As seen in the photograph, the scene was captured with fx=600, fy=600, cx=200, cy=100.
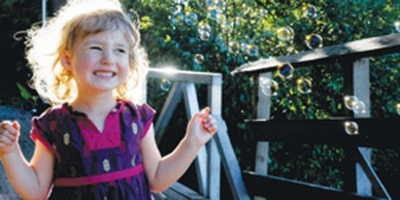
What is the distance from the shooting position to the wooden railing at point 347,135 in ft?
9.19

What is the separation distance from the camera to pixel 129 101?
1906 mm

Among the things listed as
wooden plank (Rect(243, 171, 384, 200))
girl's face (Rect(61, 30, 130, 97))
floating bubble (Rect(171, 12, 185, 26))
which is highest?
floating bubble (Rect(171, 12, 185, 26))

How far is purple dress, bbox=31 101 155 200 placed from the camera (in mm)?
1664

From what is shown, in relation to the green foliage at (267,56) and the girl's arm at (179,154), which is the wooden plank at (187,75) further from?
the girl's arm at (179,154)

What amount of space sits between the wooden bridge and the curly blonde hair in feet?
4.18

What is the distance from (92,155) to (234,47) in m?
4.26

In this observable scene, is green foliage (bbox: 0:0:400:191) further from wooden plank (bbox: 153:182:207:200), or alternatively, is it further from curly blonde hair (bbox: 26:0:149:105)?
curly blonde hair (bbox: 26:0:149:105)

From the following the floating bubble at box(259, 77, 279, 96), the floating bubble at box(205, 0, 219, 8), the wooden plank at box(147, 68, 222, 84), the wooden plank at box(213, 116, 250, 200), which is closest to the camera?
the floating bubble at box(259, 77, 279, 96)

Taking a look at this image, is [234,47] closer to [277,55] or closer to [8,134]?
[277,55]

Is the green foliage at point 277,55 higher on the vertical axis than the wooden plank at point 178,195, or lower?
higher

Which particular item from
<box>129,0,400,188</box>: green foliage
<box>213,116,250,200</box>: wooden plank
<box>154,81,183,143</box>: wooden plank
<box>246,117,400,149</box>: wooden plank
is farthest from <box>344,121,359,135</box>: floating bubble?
<box>129,0,400,188</box>: green foliage

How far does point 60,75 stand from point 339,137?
5.50ft

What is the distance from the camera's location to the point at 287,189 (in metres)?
3.50

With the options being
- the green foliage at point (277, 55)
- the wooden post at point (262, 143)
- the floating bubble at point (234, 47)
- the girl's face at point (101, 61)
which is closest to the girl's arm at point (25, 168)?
the girl's face at point (101, 61)
